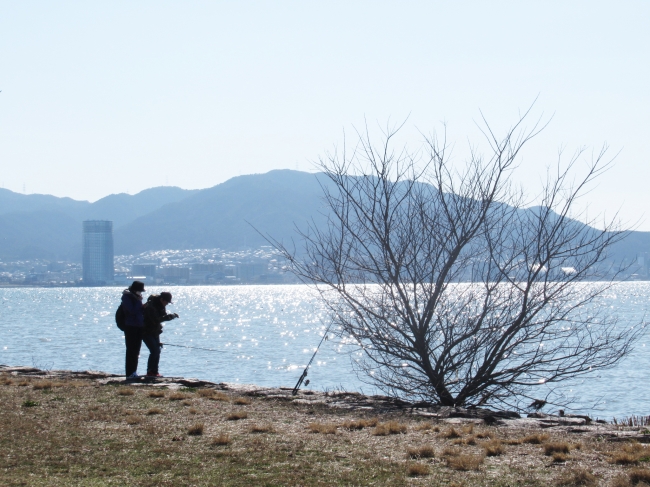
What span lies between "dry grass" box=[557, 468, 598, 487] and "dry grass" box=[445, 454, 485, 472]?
749 millimetres

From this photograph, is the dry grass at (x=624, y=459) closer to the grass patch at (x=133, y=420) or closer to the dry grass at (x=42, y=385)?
the grass patch at (x=133, y=420)

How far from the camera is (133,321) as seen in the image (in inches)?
520

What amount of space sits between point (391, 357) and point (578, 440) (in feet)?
16.7

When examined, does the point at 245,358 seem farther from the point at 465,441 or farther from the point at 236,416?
the point at 465,441

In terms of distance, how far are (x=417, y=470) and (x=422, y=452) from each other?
77cm

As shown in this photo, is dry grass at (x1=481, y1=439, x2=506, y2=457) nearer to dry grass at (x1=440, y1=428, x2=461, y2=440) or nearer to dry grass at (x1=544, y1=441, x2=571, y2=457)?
dry grass at (x1=544, y1=441, x2=571, y2=457)

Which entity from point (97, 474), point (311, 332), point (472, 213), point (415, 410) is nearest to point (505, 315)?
point (472, 213)

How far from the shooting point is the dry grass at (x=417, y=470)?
634 cm

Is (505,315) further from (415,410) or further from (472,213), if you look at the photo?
(415,410)

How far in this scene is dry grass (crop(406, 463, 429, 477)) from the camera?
6340 millimetres

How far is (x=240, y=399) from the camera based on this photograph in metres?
10.8

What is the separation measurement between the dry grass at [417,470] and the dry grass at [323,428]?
75.0 inches

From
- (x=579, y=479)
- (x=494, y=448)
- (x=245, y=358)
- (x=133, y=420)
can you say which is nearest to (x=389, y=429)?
(x=494, y=448)

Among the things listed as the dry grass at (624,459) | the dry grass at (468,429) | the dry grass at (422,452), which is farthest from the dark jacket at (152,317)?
the dry grass at (624,459)
